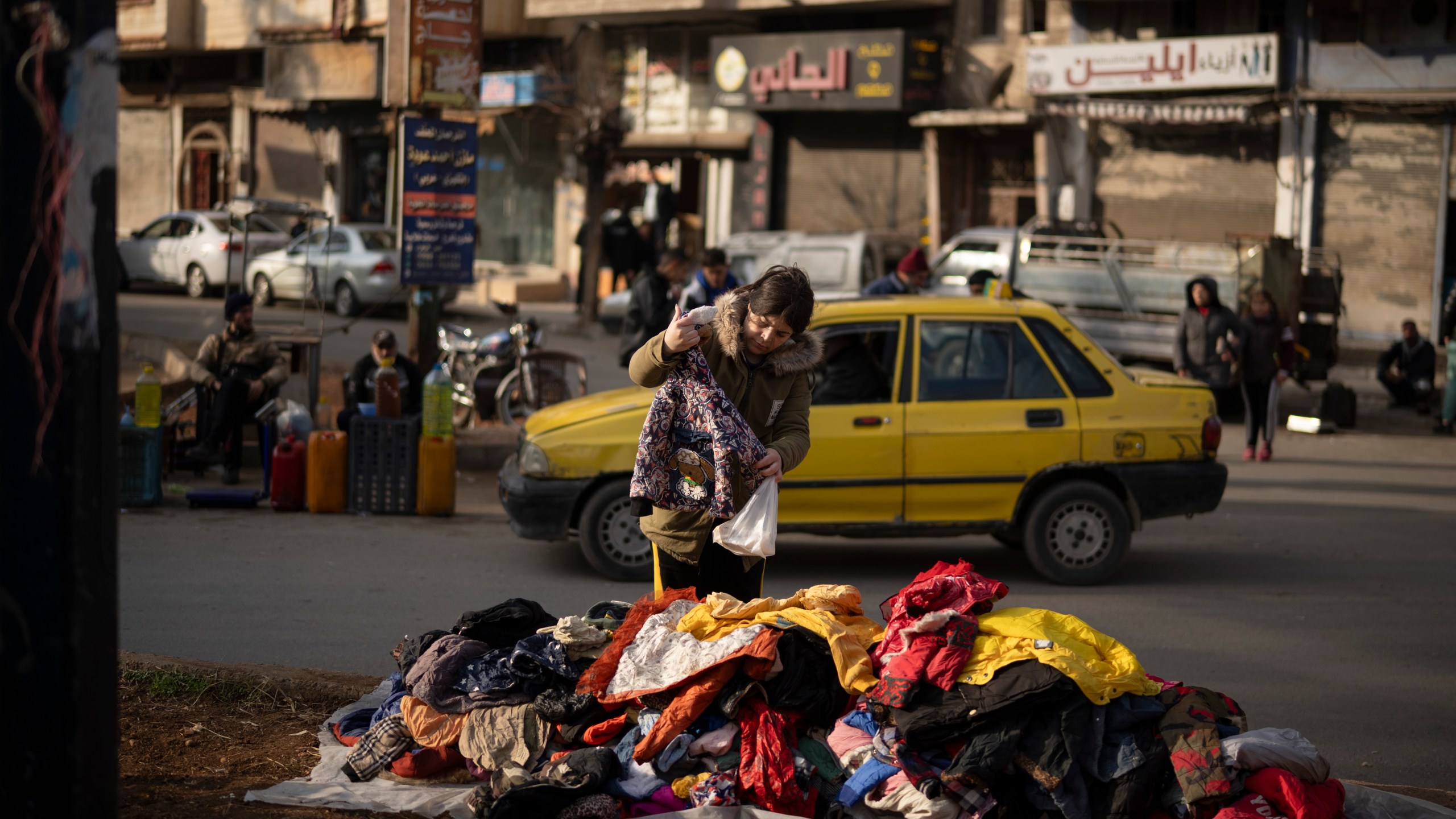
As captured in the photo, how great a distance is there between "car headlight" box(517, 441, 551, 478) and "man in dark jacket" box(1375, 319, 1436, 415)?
13.0 metres

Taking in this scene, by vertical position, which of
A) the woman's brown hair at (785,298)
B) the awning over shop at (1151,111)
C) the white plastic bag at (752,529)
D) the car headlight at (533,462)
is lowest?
the car headlight at (533,462)

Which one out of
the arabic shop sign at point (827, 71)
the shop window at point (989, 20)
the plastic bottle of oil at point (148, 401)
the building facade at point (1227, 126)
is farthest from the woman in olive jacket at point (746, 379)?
the shop window at point (989, 20)

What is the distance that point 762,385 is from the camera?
4.63 metres

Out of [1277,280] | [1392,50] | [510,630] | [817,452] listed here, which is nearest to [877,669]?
[510,630]

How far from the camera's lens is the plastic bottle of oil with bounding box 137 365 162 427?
32.2 feet

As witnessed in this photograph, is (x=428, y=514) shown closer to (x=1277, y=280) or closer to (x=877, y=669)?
(x=877, y=669)

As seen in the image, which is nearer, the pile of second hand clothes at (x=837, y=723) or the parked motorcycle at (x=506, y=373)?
the pile of second hand clothes at (x=837, y=723)

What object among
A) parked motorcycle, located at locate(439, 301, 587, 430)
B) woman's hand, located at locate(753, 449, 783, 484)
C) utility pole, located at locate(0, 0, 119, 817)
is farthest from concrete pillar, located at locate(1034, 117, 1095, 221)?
utility pole, located at locate(0, 0, 119, 817)

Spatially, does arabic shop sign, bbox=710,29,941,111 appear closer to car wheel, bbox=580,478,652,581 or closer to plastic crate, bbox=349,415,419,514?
plastic crate, bbox=349,415,419,514

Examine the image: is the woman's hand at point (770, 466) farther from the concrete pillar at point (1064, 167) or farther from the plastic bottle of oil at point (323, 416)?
the concrete pillar at point (1064, 167)

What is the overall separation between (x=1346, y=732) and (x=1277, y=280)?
1191 centimetres

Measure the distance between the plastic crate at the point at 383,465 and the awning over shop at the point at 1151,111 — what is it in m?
16.8

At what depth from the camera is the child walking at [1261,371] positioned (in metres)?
13.3

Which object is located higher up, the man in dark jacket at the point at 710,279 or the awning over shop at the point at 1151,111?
the awning over shop at the point at 1151,111
